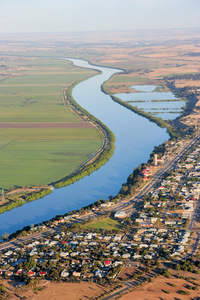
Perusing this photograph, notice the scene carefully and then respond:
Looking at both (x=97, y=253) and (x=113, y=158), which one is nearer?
(x=97, y=253)

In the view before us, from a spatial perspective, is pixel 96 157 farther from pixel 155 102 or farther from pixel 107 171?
pixel 155 102

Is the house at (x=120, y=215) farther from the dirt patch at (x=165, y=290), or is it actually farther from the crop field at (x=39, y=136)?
the crop field at (x=39, y=136)

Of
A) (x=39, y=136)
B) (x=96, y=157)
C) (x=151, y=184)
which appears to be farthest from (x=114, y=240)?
(x=39, y=136)

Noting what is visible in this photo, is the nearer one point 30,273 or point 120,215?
point 30,273

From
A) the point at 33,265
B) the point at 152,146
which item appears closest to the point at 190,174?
the point at 152,146

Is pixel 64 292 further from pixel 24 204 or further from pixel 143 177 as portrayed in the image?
pixel 143 177
